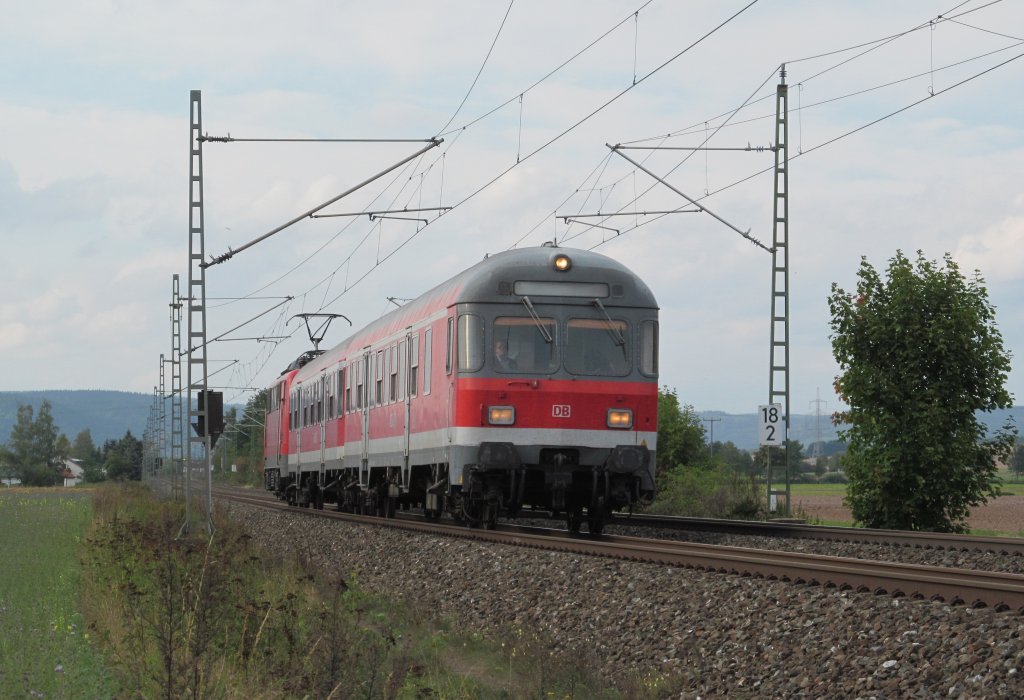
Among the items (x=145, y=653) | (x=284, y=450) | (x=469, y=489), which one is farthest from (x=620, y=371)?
(x=284, y=450)

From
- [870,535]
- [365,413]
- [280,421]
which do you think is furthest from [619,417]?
[280,421]

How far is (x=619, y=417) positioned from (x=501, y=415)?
1.58 metres

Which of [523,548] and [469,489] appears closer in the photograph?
[523,548]

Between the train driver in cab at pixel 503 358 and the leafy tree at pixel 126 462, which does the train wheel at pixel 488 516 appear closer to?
the train driver in cab at pixel 503 358

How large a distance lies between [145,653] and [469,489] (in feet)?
28.5

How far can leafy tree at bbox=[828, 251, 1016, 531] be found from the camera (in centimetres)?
2077

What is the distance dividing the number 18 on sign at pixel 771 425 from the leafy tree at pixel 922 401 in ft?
9.83

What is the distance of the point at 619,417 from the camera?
17750 mm

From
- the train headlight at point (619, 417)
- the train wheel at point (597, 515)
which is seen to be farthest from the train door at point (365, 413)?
the train headlight at point (619, 417)

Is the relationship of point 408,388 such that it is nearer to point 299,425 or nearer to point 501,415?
point 501,415

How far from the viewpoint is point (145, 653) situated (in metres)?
8.95

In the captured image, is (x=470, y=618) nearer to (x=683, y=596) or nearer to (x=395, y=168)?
(x=683, y=596)

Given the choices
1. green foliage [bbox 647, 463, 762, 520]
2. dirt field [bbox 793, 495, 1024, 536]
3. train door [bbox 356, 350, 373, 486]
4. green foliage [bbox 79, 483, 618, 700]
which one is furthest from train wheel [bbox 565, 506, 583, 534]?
dirt field [bbox 793, 495, 1024, 536]

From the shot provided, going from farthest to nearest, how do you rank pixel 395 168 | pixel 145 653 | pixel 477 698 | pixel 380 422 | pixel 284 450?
pixel 284 450 → pixel 380 422 → pixel 395 168 → pixel 477 698 → pixel 145 653
